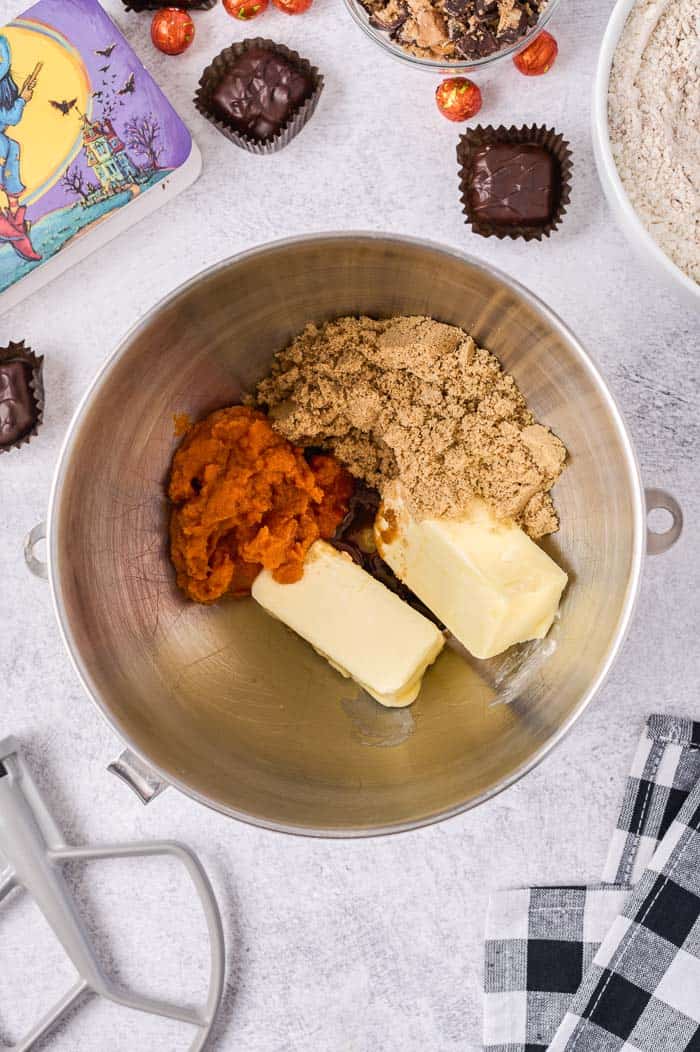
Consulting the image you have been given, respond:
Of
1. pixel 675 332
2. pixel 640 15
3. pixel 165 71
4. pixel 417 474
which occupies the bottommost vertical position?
pixel 675 332

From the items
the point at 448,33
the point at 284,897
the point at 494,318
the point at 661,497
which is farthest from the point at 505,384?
the point at 284,897

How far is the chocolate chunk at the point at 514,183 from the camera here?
3.65 feet

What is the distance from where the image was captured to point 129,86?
1.13 meters

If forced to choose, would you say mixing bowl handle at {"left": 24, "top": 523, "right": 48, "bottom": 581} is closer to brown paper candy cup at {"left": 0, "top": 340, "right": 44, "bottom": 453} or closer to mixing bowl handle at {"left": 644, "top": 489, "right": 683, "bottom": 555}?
brown paper candy cup at {"left": 0, "top": 340, "right": 44, "bottom": 453}

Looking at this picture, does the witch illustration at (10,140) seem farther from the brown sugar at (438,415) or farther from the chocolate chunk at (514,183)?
the chocolate chunk at (514,183)

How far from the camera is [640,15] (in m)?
1.05

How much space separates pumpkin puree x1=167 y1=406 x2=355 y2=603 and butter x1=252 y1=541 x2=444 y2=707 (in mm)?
21

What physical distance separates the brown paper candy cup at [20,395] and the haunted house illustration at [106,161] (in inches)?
8.3

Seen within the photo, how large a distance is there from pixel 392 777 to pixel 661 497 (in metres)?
0.46

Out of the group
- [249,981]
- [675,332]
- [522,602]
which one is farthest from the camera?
[249,981]

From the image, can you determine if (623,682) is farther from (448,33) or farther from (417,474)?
(448,33)

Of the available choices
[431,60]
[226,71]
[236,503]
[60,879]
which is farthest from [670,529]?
[60,879]

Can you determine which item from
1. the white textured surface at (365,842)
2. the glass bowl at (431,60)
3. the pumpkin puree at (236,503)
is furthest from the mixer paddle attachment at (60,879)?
the glass bowl at (431,60)

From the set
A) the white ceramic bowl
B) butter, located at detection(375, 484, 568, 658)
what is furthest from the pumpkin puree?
the white ceramic bowl
